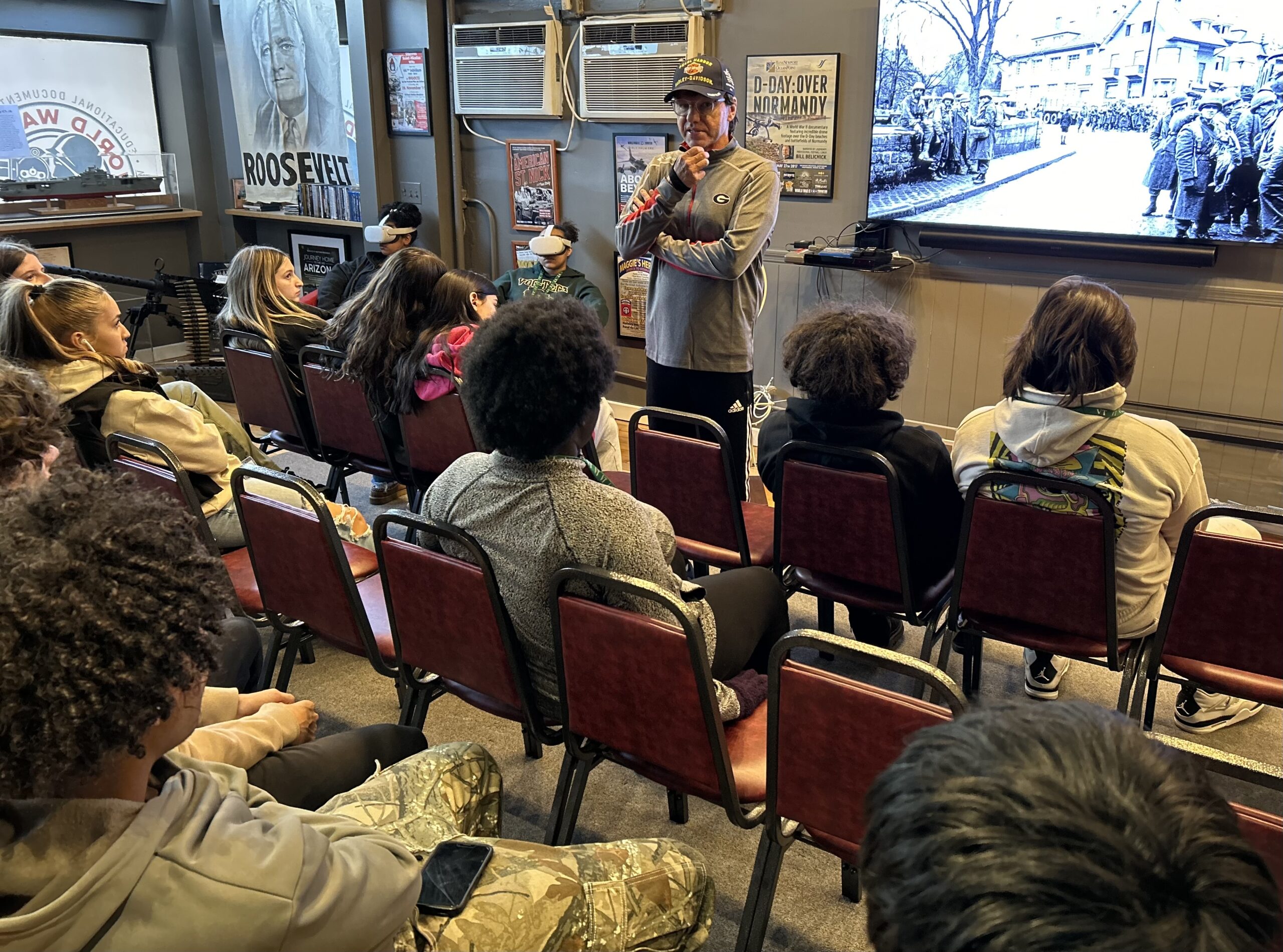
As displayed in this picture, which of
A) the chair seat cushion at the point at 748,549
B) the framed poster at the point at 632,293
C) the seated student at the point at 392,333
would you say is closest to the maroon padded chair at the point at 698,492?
the chair seat cushion at the point at 748,549

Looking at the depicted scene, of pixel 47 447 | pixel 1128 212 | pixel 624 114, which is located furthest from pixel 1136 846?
pixel 624 114

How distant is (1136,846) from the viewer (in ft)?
1.76

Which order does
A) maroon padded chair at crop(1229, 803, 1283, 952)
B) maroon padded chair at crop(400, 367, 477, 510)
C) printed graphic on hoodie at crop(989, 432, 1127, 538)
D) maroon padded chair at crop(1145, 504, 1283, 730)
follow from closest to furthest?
maroon padded chair at crop(1229, 803, 1283, 952) → maroon padded chair at crop(1145, 504, 1283, 730) → printed graphic on hoodie at crop(989, 432, 1127, 538) → maroon padded chair at crop(400, 367, 477, 510)

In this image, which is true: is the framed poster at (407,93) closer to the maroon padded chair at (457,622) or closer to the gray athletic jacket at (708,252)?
the gray athletic jacket at (708,252)

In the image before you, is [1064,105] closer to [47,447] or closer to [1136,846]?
[47,447]

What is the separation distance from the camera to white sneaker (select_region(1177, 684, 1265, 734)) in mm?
2510

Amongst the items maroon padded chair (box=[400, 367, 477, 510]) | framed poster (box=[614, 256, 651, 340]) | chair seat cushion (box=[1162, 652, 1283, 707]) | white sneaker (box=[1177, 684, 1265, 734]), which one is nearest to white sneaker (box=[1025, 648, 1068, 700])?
white sneaker (box=[1177, 684, 1265, 734])

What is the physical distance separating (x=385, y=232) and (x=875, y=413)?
375 cm

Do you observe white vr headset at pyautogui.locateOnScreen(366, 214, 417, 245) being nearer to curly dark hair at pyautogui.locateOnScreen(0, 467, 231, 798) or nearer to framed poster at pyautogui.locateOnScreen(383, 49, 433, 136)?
framed poster at pyautogui.locateOnScreen(383, 49, 433, 136)

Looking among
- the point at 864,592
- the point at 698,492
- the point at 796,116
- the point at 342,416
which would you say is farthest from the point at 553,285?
the point at 864,592

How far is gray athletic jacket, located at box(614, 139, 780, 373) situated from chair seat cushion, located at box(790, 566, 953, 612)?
1126 millimetres

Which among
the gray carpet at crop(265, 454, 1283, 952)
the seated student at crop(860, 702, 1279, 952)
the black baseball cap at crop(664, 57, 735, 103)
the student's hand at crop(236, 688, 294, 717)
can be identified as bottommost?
the gray carpet at crop(265, 454, 1283, 952)

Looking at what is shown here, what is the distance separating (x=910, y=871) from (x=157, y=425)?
2.56 metres

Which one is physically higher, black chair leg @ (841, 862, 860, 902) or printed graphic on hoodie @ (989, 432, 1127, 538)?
printed graphic on hoodie @ (989, 432, 1127, 538)
